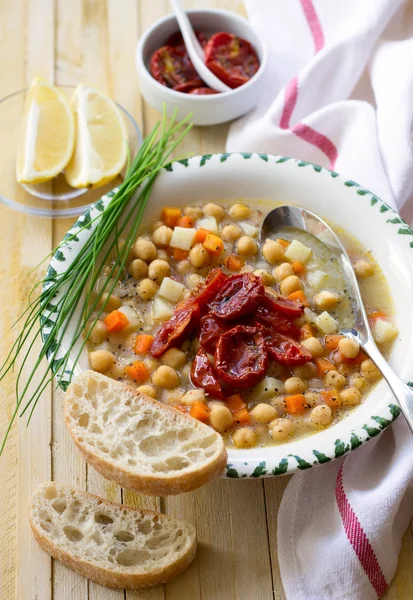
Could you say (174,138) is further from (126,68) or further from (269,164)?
(269,164)

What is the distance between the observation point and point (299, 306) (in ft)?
13.2

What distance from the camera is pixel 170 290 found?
410cm

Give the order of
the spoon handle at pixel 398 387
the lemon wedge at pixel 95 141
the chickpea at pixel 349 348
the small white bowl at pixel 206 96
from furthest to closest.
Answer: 1. the small white bowl at pixel 206 96
2. the lemon wedge at pixel 95 141
3. the chickpea at pixel 349 348
4. the spoon handle at pixel 398 387

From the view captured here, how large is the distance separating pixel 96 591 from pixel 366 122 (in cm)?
298

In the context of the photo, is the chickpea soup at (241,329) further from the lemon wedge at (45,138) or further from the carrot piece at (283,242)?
the lemon wedge at (45,138)

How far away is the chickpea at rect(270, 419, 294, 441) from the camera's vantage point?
3.65 meters

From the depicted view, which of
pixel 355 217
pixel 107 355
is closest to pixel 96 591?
pixel 107 355

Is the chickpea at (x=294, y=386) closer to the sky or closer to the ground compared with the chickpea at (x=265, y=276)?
closer to the ground

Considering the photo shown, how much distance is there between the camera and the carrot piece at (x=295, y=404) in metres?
3.76

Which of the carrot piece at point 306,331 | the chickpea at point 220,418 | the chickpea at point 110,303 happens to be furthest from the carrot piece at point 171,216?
the chickpea at point 220,418

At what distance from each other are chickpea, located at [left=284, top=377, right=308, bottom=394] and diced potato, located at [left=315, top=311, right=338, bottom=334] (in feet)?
1.08

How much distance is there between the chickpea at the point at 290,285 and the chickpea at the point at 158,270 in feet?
1.97

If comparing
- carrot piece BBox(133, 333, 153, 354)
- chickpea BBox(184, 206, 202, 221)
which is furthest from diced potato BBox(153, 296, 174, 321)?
chickpea BBox(184, 206, 202, 221)

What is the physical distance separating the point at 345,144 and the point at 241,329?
5.22 feet
